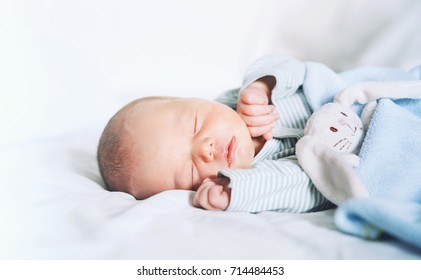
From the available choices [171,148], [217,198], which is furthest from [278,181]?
[171,148]

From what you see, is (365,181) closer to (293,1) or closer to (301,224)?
(301,224)

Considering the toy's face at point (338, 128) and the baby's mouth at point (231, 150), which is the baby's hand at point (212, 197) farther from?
the toy's face at point (338, 128)

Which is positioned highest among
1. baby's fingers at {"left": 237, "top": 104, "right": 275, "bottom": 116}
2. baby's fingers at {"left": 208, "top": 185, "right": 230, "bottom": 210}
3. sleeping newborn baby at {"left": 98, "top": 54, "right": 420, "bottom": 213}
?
baby's fingers at {"left": 237, "top": 104, "right": 275, "bottom": 116}

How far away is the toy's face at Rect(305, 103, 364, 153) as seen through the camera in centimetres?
113

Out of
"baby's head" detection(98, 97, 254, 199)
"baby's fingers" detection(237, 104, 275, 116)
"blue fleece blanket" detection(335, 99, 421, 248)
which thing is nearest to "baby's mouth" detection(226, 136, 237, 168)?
"baby's head" detection(98, 97, 254, 199)

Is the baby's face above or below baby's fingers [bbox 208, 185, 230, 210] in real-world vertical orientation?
above

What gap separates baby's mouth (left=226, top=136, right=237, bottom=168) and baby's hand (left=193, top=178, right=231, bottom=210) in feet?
0.32

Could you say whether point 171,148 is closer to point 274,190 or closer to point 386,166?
point 274,190

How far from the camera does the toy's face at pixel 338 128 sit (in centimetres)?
113

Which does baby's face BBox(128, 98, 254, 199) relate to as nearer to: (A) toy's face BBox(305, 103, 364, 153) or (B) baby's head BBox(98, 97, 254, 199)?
(B) baby's head BBox(98, 97, 254, 199)


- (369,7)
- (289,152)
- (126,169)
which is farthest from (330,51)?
(126,169)

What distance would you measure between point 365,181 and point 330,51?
3.04ft

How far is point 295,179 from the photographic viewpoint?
107cm

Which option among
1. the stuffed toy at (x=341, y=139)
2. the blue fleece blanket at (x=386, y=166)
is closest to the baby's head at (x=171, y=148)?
the stuffed toy at (x=341, y=139)
